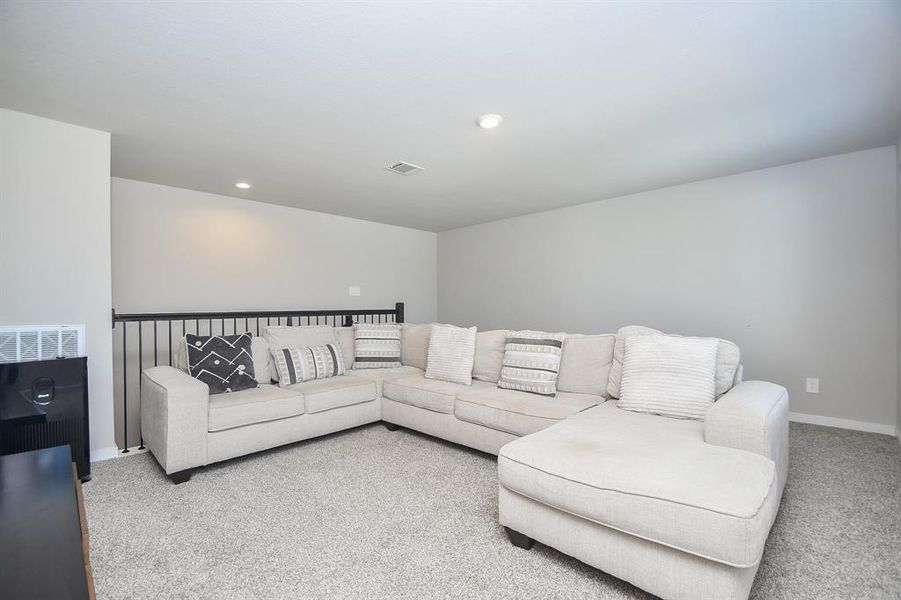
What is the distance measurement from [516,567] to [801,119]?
323cm

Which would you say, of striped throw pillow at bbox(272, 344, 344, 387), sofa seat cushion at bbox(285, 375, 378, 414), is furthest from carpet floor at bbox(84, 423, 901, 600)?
striped throw pillow at bbox(272, 344, 344, 387)

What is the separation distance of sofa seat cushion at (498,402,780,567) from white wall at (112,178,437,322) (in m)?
3.96

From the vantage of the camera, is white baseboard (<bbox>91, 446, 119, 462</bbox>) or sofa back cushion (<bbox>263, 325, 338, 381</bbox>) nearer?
white baseboard (<bbox>91, 446, 119, 462</bbox>)

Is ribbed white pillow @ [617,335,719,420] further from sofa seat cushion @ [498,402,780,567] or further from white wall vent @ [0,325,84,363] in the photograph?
white wall vent @ [0,325,84,363]

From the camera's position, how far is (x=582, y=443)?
1.74 meters

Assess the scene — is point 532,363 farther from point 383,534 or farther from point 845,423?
point 845,423

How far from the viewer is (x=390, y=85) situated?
2211 mm

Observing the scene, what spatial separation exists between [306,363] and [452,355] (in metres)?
1.25

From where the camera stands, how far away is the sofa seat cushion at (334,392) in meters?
3.06

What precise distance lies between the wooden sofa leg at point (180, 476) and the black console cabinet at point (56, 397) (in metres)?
0.53

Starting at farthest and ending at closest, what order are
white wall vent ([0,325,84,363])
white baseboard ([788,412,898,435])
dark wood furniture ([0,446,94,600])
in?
white baseboard ([788,412,898,435]) < white wall vent ([0,325,84,363]) < dark wood furniture ([0,446,94,600])

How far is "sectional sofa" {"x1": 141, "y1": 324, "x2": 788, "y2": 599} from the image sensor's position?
128 centimetres

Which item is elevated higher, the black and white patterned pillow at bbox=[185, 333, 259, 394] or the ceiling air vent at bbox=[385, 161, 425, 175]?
the ceiling air vent at bbox=[385, 161, 425, 175]

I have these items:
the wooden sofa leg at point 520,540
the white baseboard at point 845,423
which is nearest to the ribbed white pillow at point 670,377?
the wooden sofa leg at point 520,540
